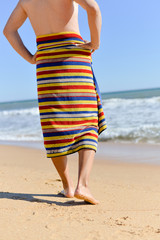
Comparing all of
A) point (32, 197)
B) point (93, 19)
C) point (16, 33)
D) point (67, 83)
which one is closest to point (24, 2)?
point (16, 33)

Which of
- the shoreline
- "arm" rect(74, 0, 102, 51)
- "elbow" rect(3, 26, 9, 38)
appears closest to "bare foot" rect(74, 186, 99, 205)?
"arm" rect(74, 0, 102, 51)

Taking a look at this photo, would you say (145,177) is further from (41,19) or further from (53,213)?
(41,19)

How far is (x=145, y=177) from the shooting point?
3.73 meters

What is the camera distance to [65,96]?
7.91ft

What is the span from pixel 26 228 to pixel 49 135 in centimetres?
79

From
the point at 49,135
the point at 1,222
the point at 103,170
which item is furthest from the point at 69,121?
the point at 103,170

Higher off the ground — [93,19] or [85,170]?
[93,19]

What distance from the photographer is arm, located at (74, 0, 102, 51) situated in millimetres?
2330

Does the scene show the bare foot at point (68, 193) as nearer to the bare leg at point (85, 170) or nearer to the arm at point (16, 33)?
the bare leg at point (85, 170)

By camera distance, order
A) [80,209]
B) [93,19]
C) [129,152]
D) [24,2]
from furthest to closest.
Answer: [129,152], [24,2], [93,19], [80,209]

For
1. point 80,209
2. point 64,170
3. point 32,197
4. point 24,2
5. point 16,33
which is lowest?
point 32,197

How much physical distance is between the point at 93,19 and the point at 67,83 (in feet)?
1.57

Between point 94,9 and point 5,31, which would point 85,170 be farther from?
point 5,31

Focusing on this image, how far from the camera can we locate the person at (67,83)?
2.41 meters
